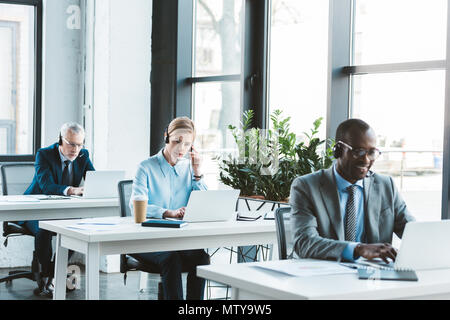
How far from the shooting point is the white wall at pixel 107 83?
232 inches

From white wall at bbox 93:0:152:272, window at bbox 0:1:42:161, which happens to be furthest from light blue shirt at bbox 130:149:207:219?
window at bbox 0:1:42:161

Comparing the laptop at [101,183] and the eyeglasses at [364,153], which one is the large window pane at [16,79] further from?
the eyeglasses at [364,153]

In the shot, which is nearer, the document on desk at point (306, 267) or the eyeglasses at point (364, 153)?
the document on desk at point (306, 267)

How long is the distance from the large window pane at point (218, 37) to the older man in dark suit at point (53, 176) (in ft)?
4.30

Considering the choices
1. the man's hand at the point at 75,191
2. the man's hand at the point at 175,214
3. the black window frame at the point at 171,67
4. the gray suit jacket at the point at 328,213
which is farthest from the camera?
the black window frame at the point at 171,67

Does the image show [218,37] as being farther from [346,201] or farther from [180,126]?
[346,201]

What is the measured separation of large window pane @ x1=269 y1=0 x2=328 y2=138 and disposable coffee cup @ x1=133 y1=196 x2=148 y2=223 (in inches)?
61.1

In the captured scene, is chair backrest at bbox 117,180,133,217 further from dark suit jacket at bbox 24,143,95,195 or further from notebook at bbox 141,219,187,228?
dark suit jacket at bbox 24,143,95,195

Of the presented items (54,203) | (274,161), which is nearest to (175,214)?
(274,161)

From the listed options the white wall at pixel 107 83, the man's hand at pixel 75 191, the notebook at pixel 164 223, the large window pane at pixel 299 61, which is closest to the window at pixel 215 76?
the large window pane at pixel 299 61

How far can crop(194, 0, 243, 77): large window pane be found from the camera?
5.40 m

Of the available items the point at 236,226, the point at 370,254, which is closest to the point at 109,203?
the point at 236,226

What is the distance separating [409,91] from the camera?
394 centimetres

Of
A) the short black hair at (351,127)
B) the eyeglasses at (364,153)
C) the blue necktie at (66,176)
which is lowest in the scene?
the blue necktie at (66,176)
